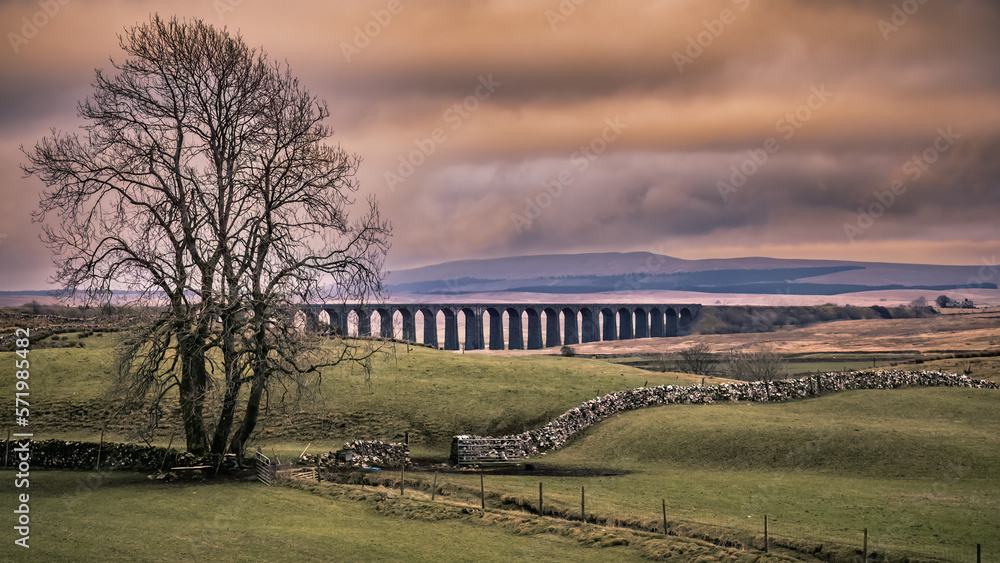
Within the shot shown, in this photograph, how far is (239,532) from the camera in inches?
1072

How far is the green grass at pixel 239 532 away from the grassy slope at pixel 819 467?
502cm

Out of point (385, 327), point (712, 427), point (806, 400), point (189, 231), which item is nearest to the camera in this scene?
point (189, 231)

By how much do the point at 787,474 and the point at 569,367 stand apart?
28.9m

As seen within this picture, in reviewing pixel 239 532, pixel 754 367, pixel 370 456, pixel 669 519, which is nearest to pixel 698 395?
pixel 370 456

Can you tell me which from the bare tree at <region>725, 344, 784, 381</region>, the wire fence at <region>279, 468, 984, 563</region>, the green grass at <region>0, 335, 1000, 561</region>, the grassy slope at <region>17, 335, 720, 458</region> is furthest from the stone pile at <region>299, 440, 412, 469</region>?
the bare tree at <region>725, 344, 784, 381</region>

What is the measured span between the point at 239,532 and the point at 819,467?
89.9ft

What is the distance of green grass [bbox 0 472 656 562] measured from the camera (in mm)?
24359

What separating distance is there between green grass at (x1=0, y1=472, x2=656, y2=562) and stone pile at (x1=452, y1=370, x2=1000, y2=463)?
546 inches

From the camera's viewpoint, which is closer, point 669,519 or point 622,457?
point 669,519

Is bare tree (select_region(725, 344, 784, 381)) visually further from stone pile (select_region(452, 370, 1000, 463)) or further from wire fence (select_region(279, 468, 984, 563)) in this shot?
wire fence (select_region(279, 468, 984, 563))

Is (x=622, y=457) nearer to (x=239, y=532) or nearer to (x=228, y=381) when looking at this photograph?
(x=228, y=381)

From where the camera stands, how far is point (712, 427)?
45125 millimetres

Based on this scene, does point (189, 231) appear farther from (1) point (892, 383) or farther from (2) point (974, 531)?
(1) point (892, 383)

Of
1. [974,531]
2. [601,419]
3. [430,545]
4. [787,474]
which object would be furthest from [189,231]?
[974,531]
